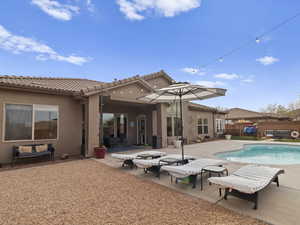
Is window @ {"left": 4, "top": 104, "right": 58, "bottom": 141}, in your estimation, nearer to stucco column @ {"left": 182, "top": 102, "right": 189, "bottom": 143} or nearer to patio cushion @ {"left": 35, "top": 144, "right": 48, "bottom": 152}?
patio cushion @ {"left": 35, "top": 144, "right": 48, "bottom": 152}

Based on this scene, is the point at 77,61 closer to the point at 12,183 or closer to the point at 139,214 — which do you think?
the point at 12,183

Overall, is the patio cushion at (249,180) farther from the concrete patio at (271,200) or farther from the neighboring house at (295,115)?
the neighboring house at (295,115)

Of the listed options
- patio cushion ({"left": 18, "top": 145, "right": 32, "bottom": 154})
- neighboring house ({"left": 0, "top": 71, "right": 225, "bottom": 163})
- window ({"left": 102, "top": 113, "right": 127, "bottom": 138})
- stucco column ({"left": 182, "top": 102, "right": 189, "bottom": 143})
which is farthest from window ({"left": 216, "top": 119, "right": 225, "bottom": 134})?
patio cushion ({"left": 18, "top": 145, "right": 32, "bottom": 154})

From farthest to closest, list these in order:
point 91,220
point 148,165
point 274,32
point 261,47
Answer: point 261,47 < point 274,32 < point 148,165 < point 91,220

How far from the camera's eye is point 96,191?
4.33 metres

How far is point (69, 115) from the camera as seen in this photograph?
9461mm

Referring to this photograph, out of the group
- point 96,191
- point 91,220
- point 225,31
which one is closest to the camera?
point 91,220

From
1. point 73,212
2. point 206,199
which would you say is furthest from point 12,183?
point 206,199

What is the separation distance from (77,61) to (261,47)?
15.5m

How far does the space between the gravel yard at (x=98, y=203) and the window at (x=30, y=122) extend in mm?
3080

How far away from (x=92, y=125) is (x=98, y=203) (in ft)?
19.2

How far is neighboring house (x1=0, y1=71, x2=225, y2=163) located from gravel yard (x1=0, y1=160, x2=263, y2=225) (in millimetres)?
3346

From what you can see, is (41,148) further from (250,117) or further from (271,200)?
(250,117)

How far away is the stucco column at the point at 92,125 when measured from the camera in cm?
885
